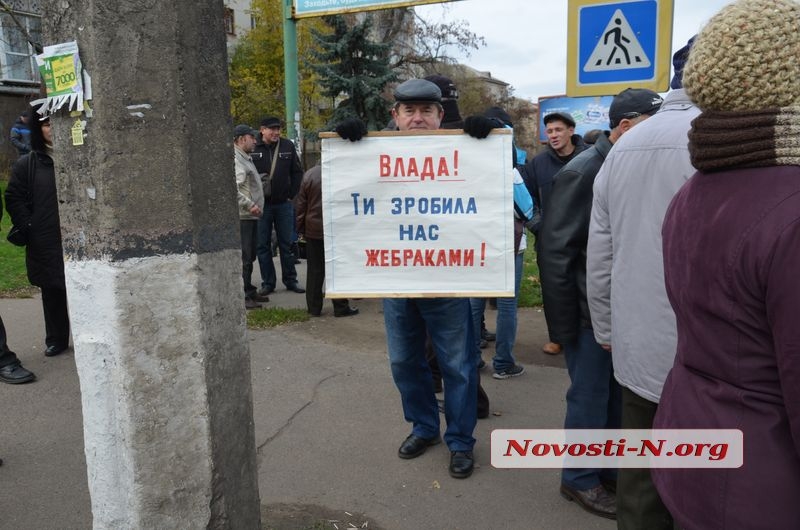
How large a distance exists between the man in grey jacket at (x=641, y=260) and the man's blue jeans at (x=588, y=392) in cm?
61

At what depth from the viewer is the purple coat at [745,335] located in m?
1.35

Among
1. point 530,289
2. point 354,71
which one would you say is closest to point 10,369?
point 530,289

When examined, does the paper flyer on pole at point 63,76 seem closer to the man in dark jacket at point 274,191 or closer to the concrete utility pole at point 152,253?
the concrete utility pole at point 152,253

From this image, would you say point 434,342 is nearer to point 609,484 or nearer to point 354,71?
point 609,484

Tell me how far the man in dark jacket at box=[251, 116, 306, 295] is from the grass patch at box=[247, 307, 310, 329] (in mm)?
1170

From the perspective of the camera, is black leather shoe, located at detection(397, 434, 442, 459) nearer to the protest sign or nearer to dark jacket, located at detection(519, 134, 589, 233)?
the protest sign

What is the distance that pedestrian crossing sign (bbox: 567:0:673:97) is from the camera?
4.86 metres

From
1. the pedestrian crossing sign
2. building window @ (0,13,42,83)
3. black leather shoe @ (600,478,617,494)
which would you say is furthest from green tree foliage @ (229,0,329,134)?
black leather shoe @ (600,478,617,494)

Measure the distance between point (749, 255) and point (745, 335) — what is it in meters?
0.18

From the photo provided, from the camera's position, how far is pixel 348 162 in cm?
342

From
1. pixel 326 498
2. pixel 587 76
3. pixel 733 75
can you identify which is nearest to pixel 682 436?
pixel 733 75

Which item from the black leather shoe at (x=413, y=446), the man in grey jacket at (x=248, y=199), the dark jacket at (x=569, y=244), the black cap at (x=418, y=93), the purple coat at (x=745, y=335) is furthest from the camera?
the man in grey jacket at (x=248, y=199)

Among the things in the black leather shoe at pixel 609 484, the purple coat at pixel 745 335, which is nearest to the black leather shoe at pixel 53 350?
the black leather shoe at pixel 609 484

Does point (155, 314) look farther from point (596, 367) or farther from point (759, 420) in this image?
point (596, 367)
